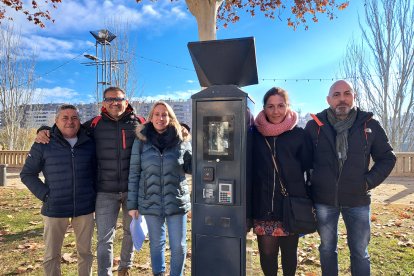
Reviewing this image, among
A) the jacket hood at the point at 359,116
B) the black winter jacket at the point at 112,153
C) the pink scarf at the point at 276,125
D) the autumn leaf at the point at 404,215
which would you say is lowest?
the autumn leaf at the point at 404,215

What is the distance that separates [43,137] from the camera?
9.68ft

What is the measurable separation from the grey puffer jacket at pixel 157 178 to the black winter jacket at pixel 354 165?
1.20 m

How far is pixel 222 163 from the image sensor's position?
8.97 ft

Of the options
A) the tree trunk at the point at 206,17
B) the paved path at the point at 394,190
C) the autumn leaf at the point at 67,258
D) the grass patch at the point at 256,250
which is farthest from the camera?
the paved path at the point at 394,190

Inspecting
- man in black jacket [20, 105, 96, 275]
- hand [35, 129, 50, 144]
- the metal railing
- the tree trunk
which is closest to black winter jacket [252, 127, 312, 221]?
man in black jacket [20, 105, 96, 275]

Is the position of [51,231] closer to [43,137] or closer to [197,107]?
[43,137]

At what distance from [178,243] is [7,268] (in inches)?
89.1

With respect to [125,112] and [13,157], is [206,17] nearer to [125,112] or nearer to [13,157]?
[125,112]

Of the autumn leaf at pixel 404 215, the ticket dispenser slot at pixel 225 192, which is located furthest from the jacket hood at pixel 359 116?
the autumn leaf at pixel 404 215

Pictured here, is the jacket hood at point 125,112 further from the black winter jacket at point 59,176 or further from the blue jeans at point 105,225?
the blue jeans at point 105,225

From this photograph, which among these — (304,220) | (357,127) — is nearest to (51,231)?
(304,220)

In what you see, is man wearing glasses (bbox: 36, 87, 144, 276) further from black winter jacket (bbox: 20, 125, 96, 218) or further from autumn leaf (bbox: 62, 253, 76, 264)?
autumn leaf (bbox: 62, 253, 76, 264)

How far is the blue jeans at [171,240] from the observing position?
9.68 ft

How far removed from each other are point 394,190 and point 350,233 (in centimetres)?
694
